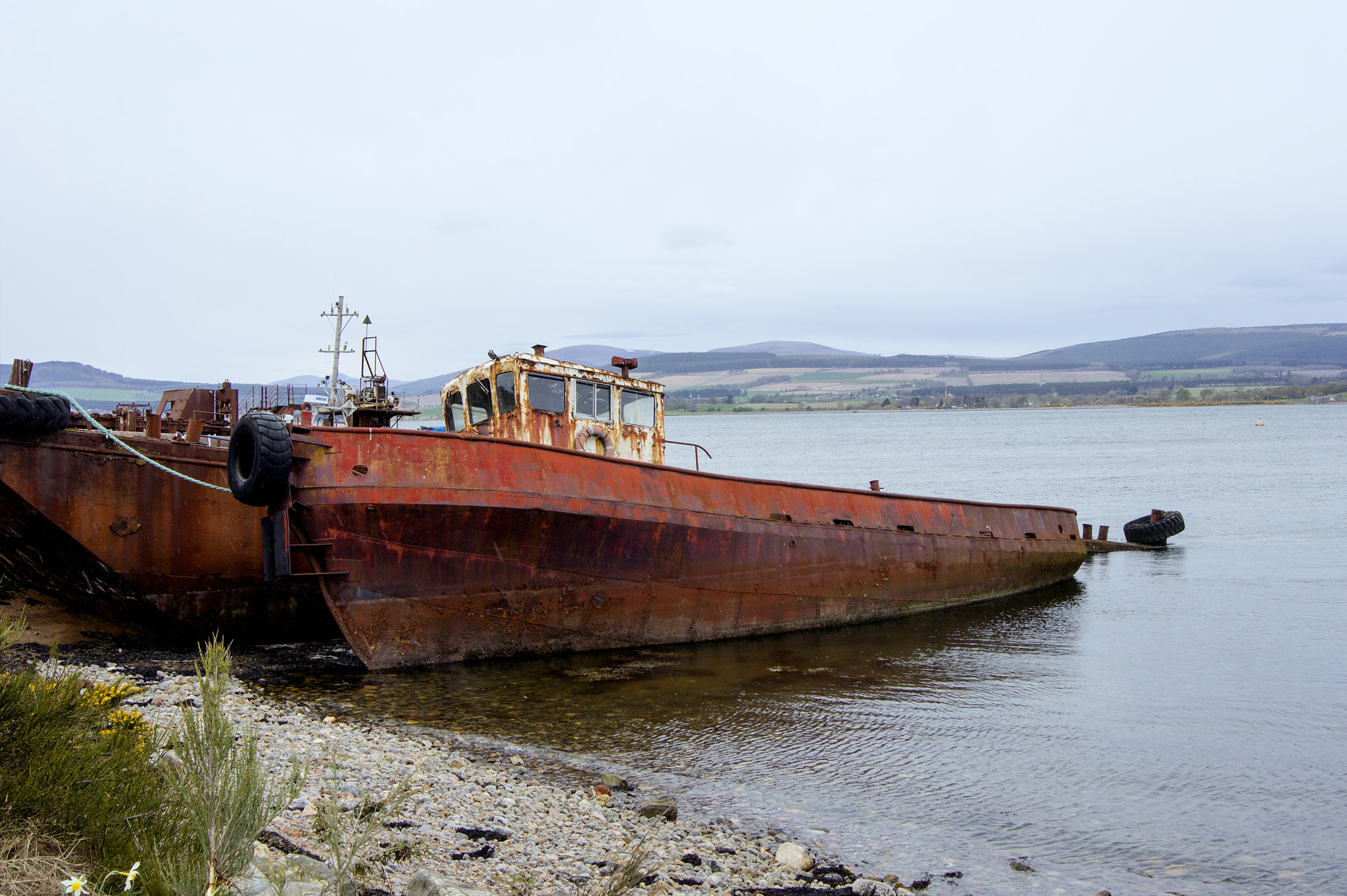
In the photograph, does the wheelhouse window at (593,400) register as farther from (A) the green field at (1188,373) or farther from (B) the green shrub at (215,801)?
(A) the green field at (1188,373)

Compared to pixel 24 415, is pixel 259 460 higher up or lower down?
lower down

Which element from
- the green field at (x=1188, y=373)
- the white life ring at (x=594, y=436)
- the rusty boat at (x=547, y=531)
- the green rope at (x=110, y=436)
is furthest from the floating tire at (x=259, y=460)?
the green field at (x=1188, y=373)

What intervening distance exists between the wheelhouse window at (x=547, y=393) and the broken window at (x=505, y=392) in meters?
0.20

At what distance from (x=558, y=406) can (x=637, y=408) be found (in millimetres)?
1208

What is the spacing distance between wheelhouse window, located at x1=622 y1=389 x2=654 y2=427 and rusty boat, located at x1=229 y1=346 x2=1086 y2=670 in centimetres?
2

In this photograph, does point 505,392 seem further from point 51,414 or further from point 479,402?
point 51,414

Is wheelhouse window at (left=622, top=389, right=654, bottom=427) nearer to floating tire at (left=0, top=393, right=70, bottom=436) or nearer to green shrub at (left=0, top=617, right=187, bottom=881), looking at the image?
floating tire at (left=0, top=393, right=70, bottom=436)

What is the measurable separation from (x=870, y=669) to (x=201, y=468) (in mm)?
7913

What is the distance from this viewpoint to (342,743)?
6.64 meters

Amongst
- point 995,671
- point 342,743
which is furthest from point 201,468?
point 995,671

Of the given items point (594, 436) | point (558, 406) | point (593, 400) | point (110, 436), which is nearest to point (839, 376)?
point (593, 400)

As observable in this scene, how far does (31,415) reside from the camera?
8.63 meters

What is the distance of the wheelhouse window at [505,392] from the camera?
33.9ft

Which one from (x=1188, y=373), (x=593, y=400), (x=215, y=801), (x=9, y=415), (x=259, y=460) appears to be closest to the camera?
(x=215, y=801)
